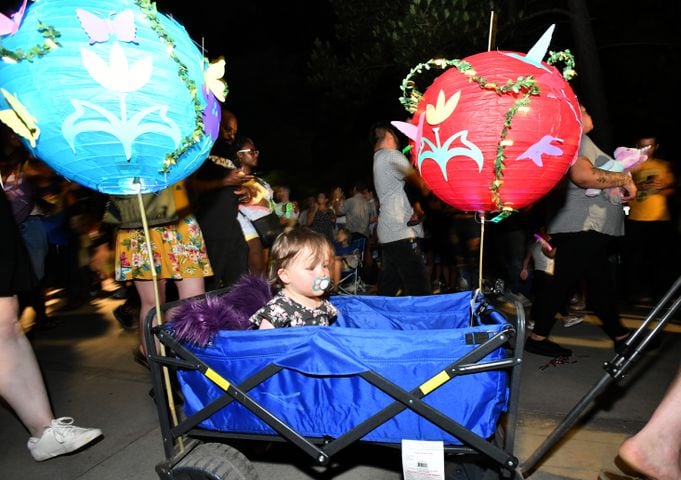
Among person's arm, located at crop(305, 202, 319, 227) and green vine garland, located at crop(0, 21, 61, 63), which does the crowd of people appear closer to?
green vine garland, located at crop(0, 21, 61, 63)

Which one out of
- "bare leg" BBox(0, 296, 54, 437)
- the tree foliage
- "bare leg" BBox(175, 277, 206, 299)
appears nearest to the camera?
"bare leg" BBox(0, 296, 54, 437)

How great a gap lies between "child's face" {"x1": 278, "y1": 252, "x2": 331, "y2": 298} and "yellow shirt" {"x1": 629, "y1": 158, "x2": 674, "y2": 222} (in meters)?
4.73

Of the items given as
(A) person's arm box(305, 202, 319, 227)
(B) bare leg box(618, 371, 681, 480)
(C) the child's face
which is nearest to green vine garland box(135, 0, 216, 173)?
(C) the child's face

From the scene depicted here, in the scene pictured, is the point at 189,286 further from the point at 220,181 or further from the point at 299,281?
the point at 299,281

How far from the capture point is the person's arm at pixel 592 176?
135 inches

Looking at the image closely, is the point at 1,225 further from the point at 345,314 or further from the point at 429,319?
the point at 429,319

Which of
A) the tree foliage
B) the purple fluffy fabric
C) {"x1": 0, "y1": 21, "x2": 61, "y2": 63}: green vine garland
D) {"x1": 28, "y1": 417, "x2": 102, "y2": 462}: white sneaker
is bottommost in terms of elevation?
{"x1": 28, "y1": 417, "x2": 102, "y2": 462}: white sneaker

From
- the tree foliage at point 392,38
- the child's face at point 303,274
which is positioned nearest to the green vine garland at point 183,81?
the child's face at point 303,274

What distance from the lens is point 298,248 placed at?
2.34 meters

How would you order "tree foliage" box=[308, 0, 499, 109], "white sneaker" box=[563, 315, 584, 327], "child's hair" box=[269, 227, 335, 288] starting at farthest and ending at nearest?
"tree foliage" box=[308, 0, 499, 109]
"white sneaker" box=[563, 315, 584, 327]
"child's hair" box=[269, 227, 335, 288]

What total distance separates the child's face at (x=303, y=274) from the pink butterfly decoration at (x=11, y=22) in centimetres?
139

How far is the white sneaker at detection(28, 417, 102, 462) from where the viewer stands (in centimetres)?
256

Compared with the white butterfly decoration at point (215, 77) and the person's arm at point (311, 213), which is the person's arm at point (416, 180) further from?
the person's arm at point (311, 213)

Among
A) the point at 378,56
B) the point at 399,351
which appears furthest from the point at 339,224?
the point at 399,351
